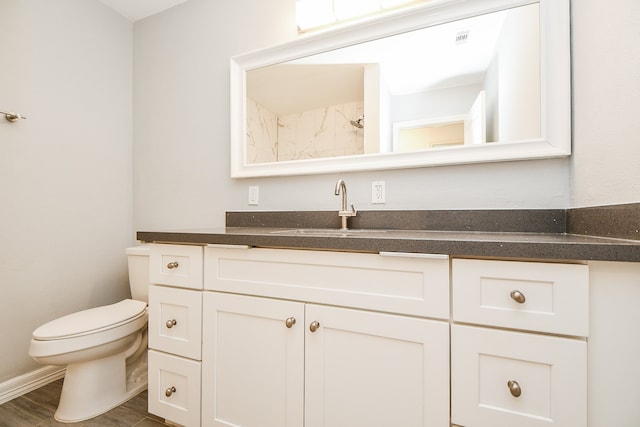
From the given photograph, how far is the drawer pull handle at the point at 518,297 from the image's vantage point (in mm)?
711

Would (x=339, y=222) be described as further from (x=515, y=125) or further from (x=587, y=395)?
(x=587, y=395)

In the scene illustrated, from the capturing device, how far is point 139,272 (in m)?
1.76

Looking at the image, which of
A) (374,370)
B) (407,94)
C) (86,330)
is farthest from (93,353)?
(407,94)

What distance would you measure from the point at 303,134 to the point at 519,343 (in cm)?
130

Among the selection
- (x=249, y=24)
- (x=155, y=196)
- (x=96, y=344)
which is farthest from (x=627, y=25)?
(x=155, y=196)

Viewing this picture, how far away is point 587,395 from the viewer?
0.68 meters

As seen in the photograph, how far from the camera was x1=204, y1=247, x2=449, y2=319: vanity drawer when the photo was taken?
0.81 m

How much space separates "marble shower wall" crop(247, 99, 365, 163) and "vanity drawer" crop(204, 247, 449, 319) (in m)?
0.72

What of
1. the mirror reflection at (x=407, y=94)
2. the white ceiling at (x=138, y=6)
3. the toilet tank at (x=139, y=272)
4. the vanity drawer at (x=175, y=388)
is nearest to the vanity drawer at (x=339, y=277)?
the vanity drawer at (x=175, y=388)

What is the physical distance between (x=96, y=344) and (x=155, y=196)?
3.48ft

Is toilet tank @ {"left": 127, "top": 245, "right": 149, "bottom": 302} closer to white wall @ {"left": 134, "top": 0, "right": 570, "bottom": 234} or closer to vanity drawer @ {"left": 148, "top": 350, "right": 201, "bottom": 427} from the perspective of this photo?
white wall @ {"left": 134, "top": 0, "right": 570, "bottom": 234}

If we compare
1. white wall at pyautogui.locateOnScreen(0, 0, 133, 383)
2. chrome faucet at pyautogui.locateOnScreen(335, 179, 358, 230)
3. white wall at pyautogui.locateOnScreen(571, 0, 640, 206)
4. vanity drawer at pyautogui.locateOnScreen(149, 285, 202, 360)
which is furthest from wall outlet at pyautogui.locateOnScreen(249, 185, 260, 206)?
white wall at pyautogui.locateOnScreen(571, 0, 640, 206)

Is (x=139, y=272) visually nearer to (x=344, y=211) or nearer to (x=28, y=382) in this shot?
(x=28, y=382)

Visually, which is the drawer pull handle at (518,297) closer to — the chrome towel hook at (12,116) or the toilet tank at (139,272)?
the toilet tank at (139,272)
